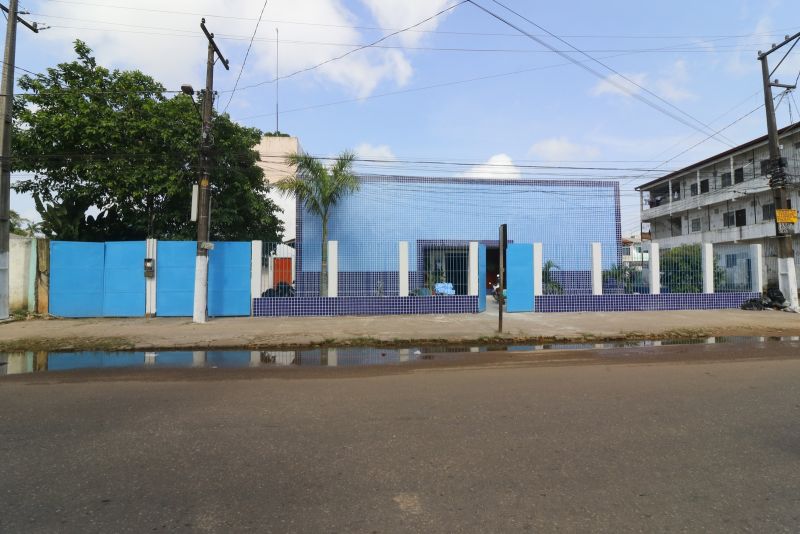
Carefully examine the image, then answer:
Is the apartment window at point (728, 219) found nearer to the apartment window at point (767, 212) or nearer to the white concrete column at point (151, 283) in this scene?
the apartment window at point (767, 212)

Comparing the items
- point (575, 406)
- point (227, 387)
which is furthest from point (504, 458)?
point (227, 387)

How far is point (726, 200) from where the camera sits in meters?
30.5

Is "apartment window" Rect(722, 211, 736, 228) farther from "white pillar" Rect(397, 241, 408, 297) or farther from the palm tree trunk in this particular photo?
the palm tree trunk

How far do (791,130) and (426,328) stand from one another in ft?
89.8

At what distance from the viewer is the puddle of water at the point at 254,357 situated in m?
7.16

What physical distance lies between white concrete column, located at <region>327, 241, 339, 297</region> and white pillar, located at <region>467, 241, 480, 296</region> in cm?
398

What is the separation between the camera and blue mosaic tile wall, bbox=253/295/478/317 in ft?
42.7

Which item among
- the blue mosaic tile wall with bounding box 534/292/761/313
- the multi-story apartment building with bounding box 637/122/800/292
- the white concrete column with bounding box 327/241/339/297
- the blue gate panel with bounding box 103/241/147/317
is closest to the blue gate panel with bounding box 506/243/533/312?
the blue mosaic tile wall with bounding box 534/292/761/313

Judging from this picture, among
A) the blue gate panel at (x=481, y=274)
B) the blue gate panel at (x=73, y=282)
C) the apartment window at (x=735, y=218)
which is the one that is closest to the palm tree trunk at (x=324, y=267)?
the blue gate panel at (x=481, y=274)

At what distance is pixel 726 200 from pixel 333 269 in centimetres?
2994

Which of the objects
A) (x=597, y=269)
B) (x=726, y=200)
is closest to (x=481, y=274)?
(x=597, y=269)

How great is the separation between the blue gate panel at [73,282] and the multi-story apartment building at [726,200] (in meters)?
27.1

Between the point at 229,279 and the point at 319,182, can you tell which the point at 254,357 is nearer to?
the point at 229,279

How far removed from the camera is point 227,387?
5.58 m
